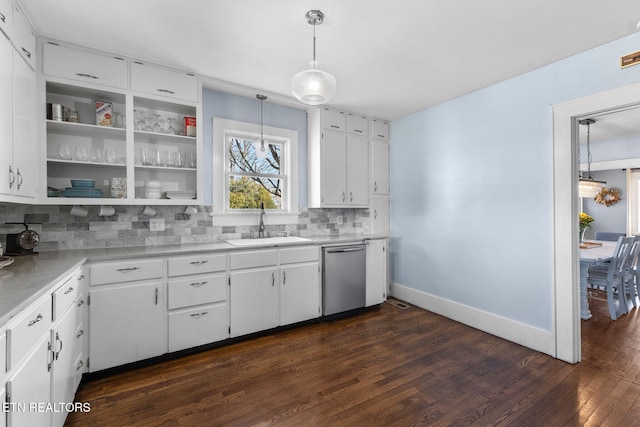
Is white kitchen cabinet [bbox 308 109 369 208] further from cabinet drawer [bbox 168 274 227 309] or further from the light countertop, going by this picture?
cabinet drawer [bbox 168 274 227 309]

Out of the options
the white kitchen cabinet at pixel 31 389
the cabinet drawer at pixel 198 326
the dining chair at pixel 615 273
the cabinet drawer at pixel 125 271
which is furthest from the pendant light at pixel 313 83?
the dining chair at pixel 615 273

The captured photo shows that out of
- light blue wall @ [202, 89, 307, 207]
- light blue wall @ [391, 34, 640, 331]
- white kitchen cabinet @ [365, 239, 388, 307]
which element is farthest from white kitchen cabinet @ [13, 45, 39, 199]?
light blue wall @ [391, 34, 640, 331]

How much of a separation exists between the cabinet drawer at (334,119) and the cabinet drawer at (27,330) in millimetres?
3126

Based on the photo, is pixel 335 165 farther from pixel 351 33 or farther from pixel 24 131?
pixel 24 131

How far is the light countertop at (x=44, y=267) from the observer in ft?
3.88

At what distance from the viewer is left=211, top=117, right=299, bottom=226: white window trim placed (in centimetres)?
327

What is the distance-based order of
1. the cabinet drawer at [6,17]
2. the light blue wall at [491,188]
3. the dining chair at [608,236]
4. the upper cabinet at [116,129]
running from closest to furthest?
the cabinet drawer at [6,17], the upper cabinet at [116,129], the light blue wall at [491,188], the dining chair at [608,236]

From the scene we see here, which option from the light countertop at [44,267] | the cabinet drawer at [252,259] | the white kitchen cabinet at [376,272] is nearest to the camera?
the light countertop at [44,267]

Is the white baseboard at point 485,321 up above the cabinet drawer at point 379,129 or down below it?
below

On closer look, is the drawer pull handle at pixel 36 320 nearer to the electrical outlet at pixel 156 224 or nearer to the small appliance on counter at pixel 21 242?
the small appliance on counter at pixel 21 242

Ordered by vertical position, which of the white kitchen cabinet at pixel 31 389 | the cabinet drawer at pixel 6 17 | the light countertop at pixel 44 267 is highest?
the cabinet drawer at pixel 6 17

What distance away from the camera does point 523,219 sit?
9.26 ft

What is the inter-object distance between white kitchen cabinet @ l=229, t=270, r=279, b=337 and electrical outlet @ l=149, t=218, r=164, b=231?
89 centimetres

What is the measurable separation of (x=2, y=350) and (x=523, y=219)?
11.7 ft
